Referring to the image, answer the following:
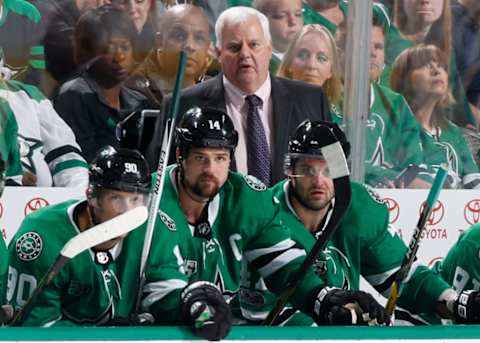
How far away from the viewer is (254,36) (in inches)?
185

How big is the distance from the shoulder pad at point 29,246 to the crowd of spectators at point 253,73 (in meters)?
0.50

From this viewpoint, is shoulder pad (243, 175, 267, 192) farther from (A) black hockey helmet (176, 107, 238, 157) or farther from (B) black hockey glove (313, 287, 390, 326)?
(B) black hockey glove (313, 287, 390, 326)

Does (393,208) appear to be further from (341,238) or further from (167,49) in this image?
(167,49)

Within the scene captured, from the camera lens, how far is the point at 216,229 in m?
4.27

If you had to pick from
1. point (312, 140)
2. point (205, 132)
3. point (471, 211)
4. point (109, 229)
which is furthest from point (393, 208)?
point (109, 229)

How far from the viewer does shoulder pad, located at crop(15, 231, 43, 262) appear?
3.87 metres

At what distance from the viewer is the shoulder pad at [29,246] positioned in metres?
3.87

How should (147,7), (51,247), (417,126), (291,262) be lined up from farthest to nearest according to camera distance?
(417,126)
(147,7)
(291,262)
(51,247)

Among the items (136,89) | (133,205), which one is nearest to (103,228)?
(133,205)

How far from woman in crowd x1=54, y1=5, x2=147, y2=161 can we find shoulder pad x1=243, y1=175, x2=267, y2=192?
487 millimetres

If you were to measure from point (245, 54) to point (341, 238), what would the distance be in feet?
2.58

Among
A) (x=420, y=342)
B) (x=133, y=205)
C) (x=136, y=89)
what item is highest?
(x=136, y=89)

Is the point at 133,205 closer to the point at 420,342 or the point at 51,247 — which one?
the point at 51,247

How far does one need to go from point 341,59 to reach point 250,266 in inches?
36.3
